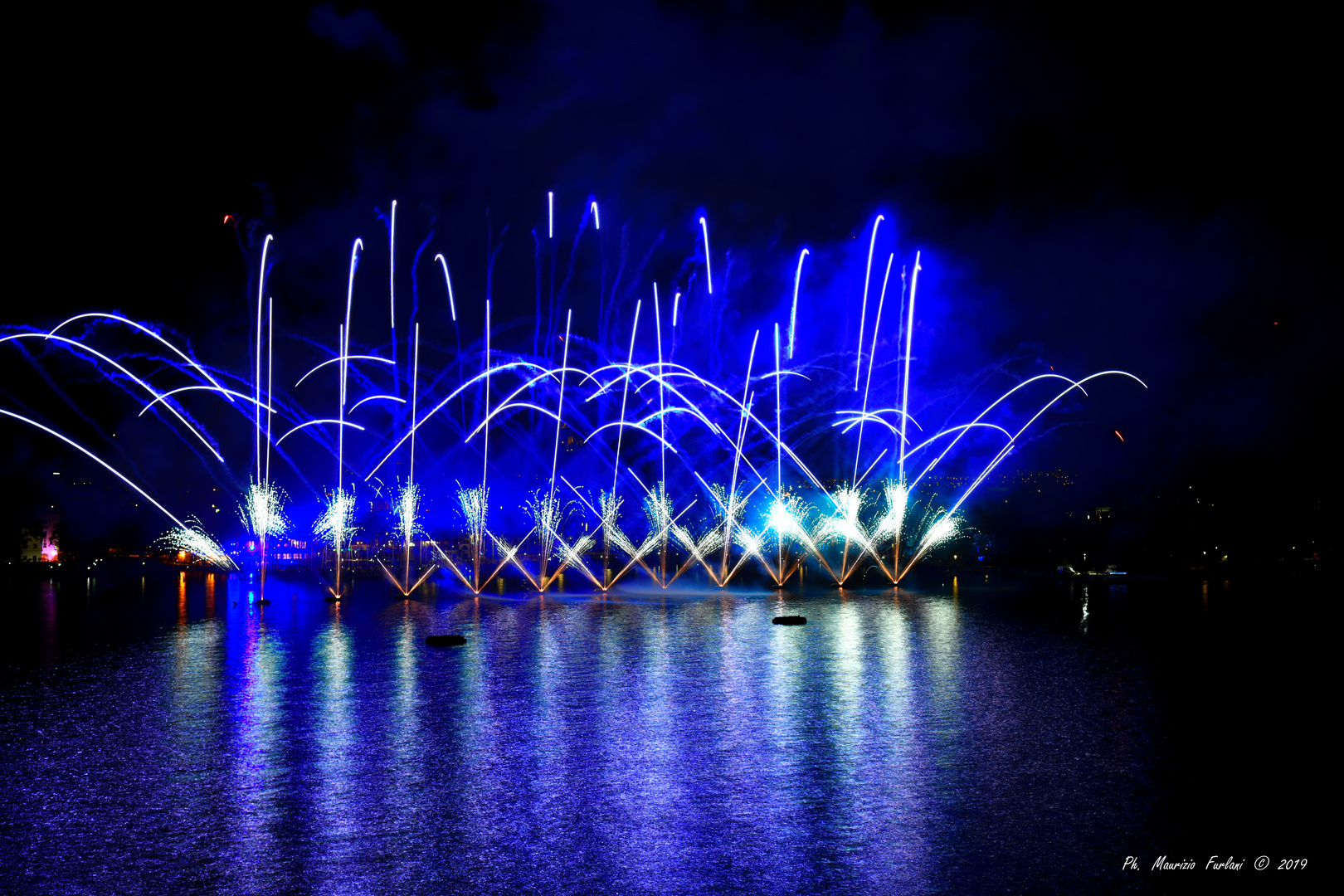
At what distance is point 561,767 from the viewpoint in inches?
558

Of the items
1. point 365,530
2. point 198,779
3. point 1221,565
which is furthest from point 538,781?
point 365,530

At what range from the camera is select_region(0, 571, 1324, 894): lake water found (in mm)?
10133

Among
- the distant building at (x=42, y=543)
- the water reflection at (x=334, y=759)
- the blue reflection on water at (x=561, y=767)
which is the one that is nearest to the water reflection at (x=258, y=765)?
the blue reflection on water at (x=561, y=767)

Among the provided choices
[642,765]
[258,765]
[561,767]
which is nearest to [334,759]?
[258,765]

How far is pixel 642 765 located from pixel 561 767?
47.2 inches

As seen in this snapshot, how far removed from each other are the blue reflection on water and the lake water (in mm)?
64

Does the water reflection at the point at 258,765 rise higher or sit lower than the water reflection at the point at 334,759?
higher

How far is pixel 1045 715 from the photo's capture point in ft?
58.6

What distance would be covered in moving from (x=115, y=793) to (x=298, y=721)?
4798 millimetres

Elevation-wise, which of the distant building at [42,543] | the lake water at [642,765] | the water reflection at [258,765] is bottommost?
the lake water at [642,765]

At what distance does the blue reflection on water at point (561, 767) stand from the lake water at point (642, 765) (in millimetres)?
64

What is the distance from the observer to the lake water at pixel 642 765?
10.1 metres

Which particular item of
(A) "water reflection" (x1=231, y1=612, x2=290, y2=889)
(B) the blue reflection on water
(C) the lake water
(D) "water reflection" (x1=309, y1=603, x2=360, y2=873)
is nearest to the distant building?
(C) the lake water

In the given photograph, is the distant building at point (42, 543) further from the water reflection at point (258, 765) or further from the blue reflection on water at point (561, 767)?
the water reflection at point (258, 765)
